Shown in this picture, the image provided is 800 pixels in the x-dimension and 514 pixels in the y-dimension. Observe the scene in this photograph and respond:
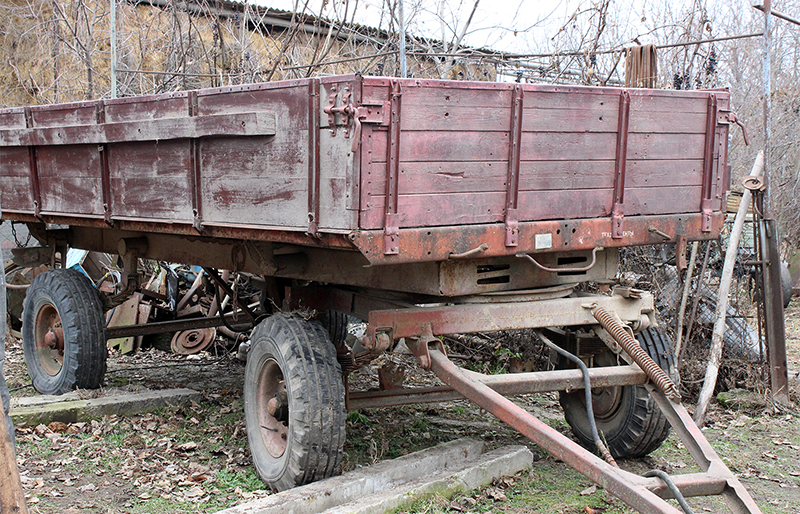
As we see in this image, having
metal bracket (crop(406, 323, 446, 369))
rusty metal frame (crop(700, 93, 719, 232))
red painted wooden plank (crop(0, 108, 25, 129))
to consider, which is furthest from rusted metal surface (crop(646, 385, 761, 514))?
red painted wooden plank (crop(0, 108, 25, 129))

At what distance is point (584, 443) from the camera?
4.96m

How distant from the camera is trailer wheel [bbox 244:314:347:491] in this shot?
154 inches

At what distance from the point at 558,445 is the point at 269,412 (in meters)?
1.63

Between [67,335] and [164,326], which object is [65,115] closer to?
[67,335]

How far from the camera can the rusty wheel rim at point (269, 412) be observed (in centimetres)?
431

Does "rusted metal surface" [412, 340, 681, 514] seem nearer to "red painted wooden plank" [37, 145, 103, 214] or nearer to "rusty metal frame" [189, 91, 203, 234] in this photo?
"rusty metal frame" [189, 91, 203, 234]

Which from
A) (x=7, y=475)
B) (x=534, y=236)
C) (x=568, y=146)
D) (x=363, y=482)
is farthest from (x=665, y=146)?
(x=7, y=475)

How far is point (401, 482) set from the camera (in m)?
4.05

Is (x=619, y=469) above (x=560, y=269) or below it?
below

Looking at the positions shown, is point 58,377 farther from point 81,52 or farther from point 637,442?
point 81,52

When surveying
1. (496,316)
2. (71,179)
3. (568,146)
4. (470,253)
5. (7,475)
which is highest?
(568,146)

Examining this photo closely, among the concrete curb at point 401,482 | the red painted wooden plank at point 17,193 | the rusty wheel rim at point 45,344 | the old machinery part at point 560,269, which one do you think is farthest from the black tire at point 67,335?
the old machinery part at point 560,269

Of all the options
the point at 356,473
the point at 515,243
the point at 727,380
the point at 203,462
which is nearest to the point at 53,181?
the point at 203,462

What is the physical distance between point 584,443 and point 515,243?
1.86 metres
